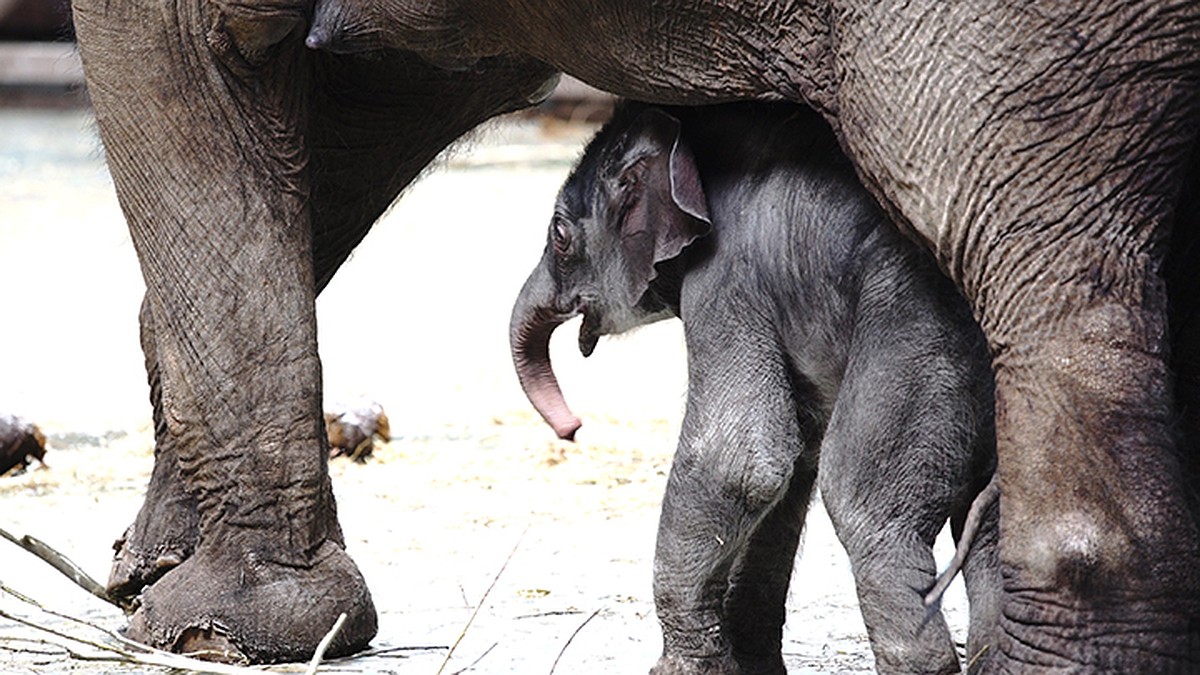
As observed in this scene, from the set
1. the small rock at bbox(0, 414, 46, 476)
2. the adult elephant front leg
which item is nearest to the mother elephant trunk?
the adult elephant front leg

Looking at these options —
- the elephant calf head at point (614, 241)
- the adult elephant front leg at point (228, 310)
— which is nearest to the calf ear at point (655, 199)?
the elephant calf head at point (614, 241)

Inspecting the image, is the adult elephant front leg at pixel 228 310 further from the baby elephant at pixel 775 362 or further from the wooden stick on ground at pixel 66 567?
the baby elephant at pixel 775 362

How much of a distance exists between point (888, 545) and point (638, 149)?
1017mm

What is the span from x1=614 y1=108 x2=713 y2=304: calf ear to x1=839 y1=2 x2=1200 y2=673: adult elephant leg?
2.60ft

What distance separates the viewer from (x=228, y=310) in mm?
4441

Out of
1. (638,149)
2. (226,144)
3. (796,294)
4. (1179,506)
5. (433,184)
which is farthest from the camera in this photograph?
(433,184)

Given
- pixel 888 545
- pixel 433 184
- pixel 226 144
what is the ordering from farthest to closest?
pixel 433 184
pixel 226 144
pixel 888 545

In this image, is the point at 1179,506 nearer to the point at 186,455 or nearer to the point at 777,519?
the point at 777,519

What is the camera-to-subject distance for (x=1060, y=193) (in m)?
3.11

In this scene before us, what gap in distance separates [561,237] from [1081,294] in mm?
1458

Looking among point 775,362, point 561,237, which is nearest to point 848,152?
point 775,362

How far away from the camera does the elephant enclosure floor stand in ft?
15.5

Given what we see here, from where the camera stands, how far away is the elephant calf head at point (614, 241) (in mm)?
3977

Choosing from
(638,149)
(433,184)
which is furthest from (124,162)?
(433,184)
